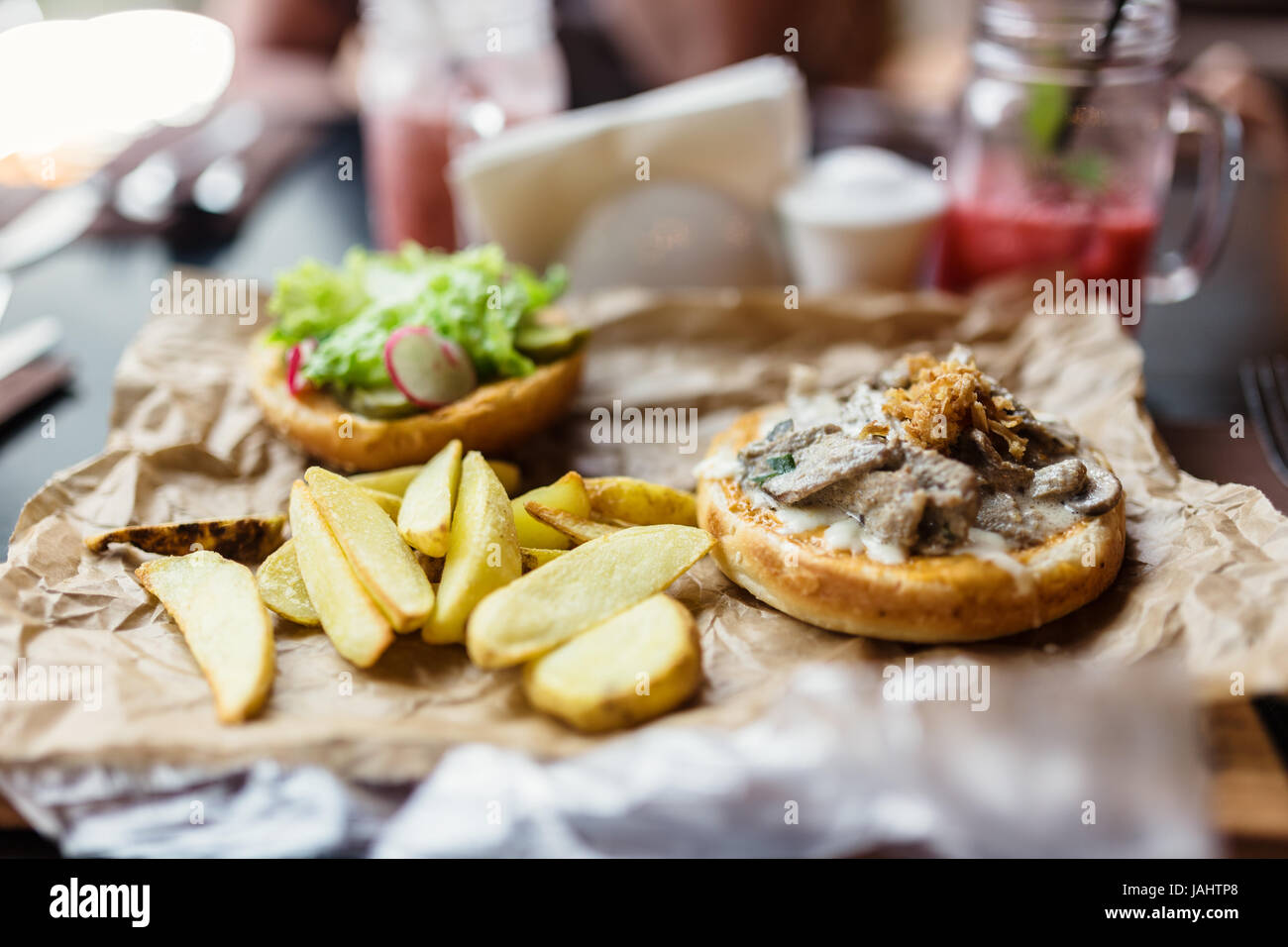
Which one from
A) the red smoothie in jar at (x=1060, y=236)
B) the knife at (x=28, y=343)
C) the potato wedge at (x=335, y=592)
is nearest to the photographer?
the potato wedge at (x=335, y=592)

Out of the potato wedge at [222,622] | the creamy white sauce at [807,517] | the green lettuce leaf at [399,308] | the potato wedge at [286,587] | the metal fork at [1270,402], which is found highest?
the green lettuce leaf at [399,308]

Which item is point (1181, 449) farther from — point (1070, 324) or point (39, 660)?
point (39, 660)

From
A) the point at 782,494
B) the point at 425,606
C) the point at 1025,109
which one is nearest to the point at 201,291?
the point at 425,606

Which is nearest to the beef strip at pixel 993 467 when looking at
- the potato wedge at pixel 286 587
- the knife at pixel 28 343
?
the potato wedge at pixel 286 587

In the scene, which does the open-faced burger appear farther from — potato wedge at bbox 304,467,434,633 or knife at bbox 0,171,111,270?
knife at bbox 0,171,111,270

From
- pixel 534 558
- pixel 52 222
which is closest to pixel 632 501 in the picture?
pixel 534 558

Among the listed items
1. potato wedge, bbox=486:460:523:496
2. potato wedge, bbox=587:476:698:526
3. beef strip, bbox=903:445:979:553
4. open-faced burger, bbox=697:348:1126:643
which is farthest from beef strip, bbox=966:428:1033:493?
potato wedge, bbox=486:460:523:496

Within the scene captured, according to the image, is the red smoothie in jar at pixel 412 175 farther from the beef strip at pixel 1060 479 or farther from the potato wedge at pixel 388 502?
the beef strip at pixel 1060 479
